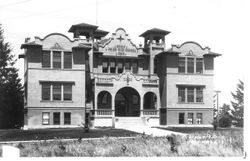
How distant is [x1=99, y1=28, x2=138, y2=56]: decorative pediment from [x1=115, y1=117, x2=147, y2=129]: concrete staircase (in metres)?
8.25

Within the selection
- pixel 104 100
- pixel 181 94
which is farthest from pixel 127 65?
pixel 181 94

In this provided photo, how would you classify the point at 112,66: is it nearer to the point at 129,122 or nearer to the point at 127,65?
the point at 127,65

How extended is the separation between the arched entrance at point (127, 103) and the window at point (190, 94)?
5.34 meters

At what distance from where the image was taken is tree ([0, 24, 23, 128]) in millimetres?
50778

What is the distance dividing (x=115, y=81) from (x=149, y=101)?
7116 mm

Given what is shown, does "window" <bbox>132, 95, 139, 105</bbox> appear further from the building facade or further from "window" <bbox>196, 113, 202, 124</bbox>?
"window" <bbox>196, 113, 202, 124</bbox>

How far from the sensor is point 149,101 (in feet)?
165

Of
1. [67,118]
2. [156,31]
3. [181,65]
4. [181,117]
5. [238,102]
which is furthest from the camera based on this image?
[238,102]

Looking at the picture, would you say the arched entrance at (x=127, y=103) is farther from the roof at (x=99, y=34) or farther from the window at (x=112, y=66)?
the roof at (x=99, y=34)

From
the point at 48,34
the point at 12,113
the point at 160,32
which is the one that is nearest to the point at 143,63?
the point at 160,32

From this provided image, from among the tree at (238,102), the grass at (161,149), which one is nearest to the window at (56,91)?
the grass at (161,149)

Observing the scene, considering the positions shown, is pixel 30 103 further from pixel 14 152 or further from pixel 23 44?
pixel 14 152

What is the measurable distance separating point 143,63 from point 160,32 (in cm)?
455

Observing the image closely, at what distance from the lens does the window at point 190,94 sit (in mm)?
47844
